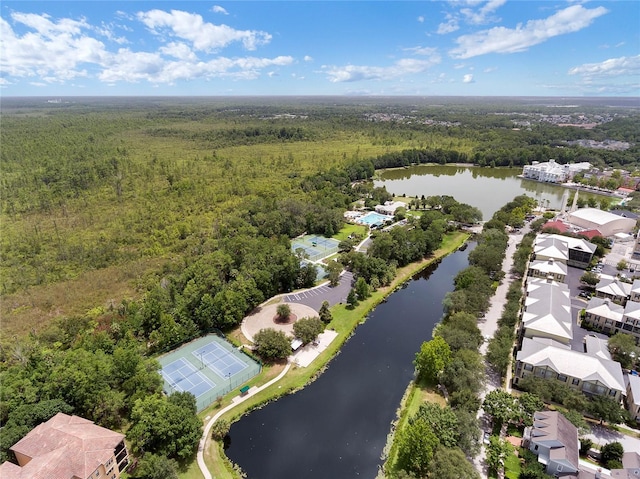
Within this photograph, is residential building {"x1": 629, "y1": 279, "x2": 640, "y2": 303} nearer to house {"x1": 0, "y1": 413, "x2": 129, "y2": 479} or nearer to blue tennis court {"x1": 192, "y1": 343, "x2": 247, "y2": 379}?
blue tennis court {"x1": 192, "y1": 343, "x2": 247, "y2": 379}

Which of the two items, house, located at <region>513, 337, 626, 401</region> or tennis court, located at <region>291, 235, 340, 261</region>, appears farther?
tennis court, located at <region>291, 235, 340, 261</region>

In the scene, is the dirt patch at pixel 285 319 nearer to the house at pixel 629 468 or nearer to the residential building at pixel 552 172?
the house at pixel 629 468

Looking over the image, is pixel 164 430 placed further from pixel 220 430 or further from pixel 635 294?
pixel 635 294

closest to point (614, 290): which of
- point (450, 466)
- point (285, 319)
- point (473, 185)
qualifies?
point (450, 466)

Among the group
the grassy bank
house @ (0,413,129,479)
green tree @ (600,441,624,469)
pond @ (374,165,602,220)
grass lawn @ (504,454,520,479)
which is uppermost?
house @ (0,413,129,479)

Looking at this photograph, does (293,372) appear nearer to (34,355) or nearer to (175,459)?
(175,459)

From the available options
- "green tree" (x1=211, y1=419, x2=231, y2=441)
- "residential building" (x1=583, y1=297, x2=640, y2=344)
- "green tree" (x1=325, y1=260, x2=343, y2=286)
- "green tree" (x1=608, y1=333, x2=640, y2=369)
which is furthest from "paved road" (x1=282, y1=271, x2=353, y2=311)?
"green tree" (x1=608, y1=333, x2=640, y2=369)

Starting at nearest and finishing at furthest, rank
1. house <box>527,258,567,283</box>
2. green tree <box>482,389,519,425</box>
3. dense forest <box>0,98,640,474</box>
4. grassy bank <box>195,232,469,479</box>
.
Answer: grassy bank <box>195,232,469,479</box> → green tree <box>482,389,519,425</box> → dense forest <box>0,98,640,474</box> → house <box>527,258,567,283</box>

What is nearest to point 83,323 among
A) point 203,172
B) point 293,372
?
point 293,372
